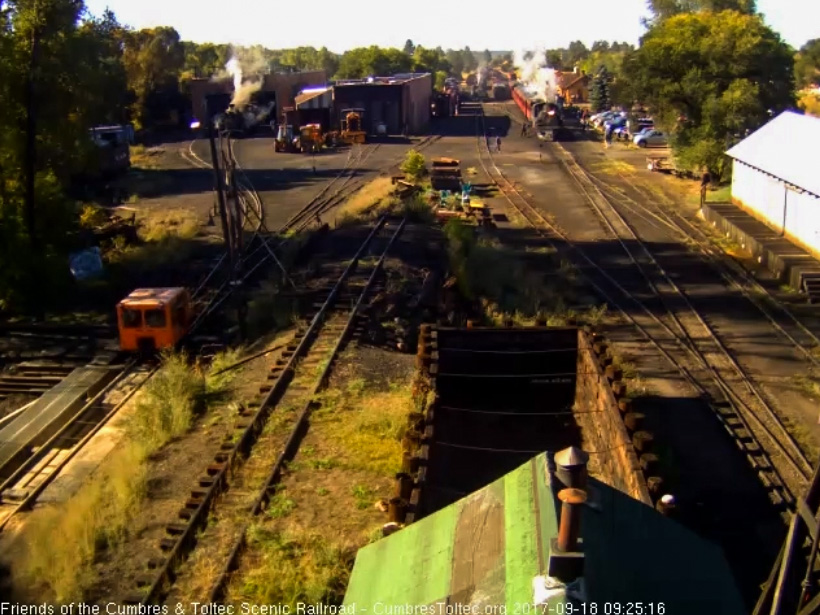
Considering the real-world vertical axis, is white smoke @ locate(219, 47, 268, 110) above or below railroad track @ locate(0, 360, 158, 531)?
above

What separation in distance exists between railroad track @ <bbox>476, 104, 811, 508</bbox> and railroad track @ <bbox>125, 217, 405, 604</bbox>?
6180mm

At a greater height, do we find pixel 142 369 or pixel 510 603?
pixel 510 603

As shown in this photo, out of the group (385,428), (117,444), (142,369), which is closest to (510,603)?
(385,428)

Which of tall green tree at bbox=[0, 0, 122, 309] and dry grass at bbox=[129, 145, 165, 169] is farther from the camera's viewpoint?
dry grass at bbox=[129, 145, 165, 169]

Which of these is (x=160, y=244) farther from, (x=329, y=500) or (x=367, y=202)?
(x=329, y=500)

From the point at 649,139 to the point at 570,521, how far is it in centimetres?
4962

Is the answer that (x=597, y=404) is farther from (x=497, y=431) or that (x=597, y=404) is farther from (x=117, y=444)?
(x=117, y=444)

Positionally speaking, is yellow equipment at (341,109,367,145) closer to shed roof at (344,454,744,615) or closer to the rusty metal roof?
the rusty metal roof

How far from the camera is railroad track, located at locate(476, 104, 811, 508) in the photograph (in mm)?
11891

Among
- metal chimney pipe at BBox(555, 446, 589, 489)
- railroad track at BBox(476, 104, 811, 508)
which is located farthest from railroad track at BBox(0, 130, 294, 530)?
railroad track at BBox(476, 104, 811, 508)

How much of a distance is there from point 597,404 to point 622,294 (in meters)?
8.66

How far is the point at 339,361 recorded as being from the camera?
15.1 m

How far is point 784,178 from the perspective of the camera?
24.4m

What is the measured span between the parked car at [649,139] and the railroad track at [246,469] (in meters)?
36.2
